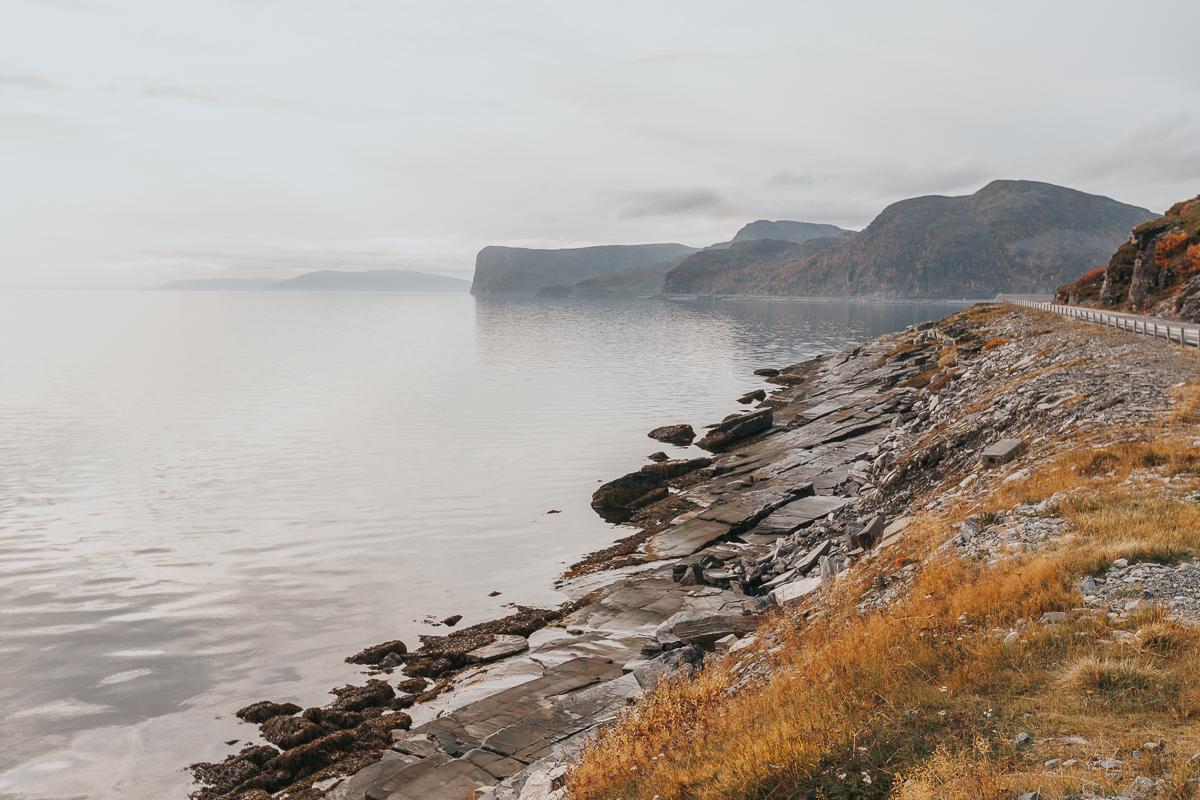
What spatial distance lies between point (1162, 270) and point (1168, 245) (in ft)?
7.66

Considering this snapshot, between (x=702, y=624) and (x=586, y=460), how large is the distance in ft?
81.8

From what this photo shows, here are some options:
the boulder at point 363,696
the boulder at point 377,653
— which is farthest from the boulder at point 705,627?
the boulder at point 377,653

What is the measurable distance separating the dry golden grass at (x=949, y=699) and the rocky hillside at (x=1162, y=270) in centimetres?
5241

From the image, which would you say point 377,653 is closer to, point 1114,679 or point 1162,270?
point 1114,679

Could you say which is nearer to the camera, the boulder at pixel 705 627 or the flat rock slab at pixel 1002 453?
the boulder at pixel 705 627

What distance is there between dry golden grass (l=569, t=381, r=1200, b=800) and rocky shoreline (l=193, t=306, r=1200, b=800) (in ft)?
3.90

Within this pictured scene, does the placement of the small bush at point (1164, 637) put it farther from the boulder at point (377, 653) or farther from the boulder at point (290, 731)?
the boulder at point (377, 653)

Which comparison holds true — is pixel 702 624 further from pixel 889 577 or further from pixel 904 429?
pixel 904 429

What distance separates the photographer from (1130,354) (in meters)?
29.6

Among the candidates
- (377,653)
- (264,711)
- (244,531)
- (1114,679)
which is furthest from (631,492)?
(1114,679)

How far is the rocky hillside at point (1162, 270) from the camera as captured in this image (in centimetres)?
5231

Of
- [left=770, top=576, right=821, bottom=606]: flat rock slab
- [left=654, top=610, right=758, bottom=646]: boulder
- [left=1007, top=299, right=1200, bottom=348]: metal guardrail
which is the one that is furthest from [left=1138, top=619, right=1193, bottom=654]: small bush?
[left=1007, top=299, right=1200, bottom=348]: metal guardrail

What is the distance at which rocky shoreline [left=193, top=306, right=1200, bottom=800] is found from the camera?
13.8 meters

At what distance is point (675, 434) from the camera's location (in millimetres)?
45375
